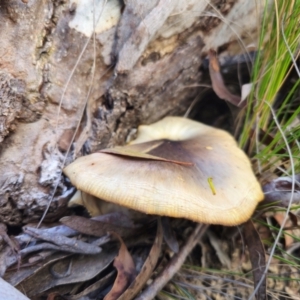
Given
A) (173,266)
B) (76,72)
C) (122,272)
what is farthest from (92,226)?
(76,72)

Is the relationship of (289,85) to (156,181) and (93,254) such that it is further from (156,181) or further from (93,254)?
(93,254)

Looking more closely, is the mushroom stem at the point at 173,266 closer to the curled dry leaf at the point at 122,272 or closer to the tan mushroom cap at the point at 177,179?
the curled dry leaf at the point at 122,272

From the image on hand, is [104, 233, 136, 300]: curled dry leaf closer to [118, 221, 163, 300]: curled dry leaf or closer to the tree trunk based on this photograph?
[118, 221, 163, 300]: curled dry leaf

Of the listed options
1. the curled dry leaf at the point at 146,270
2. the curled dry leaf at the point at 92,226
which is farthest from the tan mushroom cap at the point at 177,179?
the curled dry leaf at the point at 146,270

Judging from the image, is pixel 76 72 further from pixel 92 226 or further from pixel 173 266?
pixel 173 266

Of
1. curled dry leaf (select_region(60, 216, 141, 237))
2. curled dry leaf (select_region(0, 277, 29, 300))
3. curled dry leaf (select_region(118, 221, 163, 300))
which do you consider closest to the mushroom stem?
curled dry leaf (select_region(118, 221, 163, 300))

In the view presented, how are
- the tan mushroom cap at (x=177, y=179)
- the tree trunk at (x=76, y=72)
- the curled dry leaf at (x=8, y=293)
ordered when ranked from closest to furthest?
the curled dry leaf at (x=8, y=293)
the tan mushroom cap at (x=177, y=179)
the tree trunk at (x=76, y=72)
